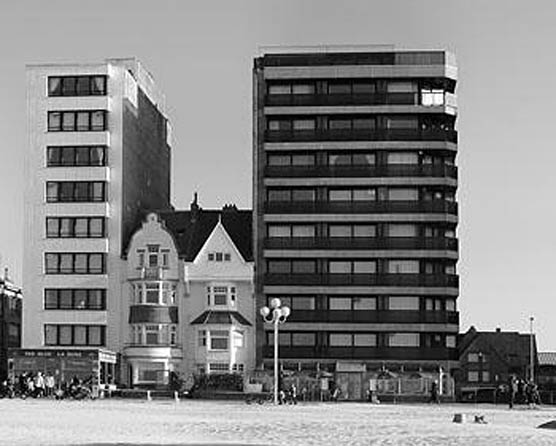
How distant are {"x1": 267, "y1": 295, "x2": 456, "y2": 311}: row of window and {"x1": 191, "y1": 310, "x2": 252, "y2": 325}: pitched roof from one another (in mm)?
2960

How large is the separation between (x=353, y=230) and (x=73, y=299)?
2258 cm

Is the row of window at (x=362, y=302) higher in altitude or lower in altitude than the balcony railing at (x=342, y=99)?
lower

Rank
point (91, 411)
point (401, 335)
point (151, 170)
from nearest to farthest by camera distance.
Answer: point (91, 411) → point (401, 335) → point (151, 170)

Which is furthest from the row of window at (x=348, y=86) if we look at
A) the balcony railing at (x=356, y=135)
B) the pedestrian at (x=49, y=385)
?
the pedestrian at (x=49, y=385)

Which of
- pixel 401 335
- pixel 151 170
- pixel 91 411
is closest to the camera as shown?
pixel 91 411

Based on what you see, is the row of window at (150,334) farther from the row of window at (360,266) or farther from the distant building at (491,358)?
the distant building at (491,358)

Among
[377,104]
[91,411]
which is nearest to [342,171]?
[377,104]

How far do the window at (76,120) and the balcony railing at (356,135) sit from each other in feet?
44.0

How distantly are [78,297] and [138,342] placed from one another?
19.6 ft

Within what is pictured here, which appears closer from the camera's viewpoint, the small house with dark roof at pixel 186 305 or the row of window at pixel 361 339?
the small house with dark roof at pixel 186 305

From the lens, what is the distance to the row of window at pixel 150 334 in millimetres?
106812

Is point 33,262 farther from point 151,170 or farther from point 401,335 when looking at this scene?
point 401,335

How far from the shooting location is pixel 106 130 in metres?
107

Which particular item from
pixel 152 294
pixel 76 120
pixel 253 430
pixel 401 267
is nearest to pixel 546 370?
pixel 401 267
